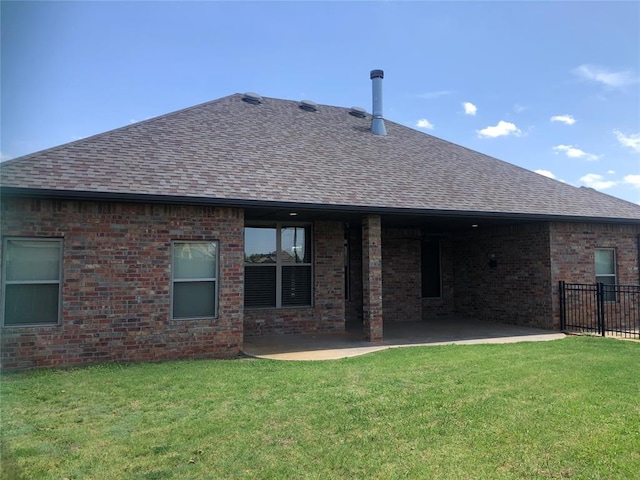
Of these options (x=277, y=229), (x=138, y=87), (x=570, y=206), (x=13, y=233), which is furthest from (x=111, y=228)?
(x=570, y=206)

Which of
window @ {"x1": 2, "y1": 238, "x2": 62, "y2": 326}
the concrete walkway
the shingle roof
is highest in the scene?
the shingle roof

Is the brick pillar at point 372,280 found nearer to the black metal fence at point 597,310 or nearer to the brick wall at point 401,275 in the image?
the brick wall at point 401,275

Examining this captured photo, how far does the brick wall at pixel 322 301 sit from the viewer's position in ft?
37.2

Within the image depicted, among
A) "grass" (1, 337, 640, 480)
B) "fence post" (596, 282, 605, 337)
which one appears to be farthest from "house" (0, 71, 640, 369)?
"grass" (1, 337, 640, 480)

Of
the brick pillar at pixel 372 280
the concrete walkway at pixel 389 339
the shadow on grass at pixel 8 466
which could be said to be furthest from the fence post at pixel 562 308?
the shadow on grass at pixel 8 466

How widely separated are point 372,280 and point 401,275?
4.68m

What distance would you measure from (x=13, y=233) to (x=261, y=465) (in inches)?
247

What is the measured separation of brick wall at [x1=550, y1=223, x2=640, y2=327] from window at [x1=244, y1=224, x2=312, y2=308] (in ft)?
21.3

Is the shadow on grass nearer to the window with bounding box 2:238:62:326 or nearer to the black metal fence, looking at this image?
the window with bounding box 2:238:62:326

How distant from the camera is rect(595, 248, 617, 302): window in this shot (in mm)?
12922

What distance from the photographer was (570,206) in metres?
12.6

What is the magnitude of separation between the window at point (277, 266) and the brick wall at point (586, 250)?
6.48 metres

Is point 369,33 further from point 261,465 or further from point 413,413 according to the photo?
point 261,465

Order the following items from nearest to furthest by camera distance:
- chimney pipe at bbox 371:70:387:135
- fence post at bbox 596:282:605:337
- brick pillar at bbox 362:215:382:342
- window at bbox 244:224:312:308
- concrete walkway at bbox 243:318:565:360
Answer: concrete walkway at bbox 243:318:565:360 < brick pillar at bbox 362:215:382:342 < fence post at bbox 596:282:605:337 < window at bbox 244:224:312:308 < chimney pipe at bbox 371:70:387:135
